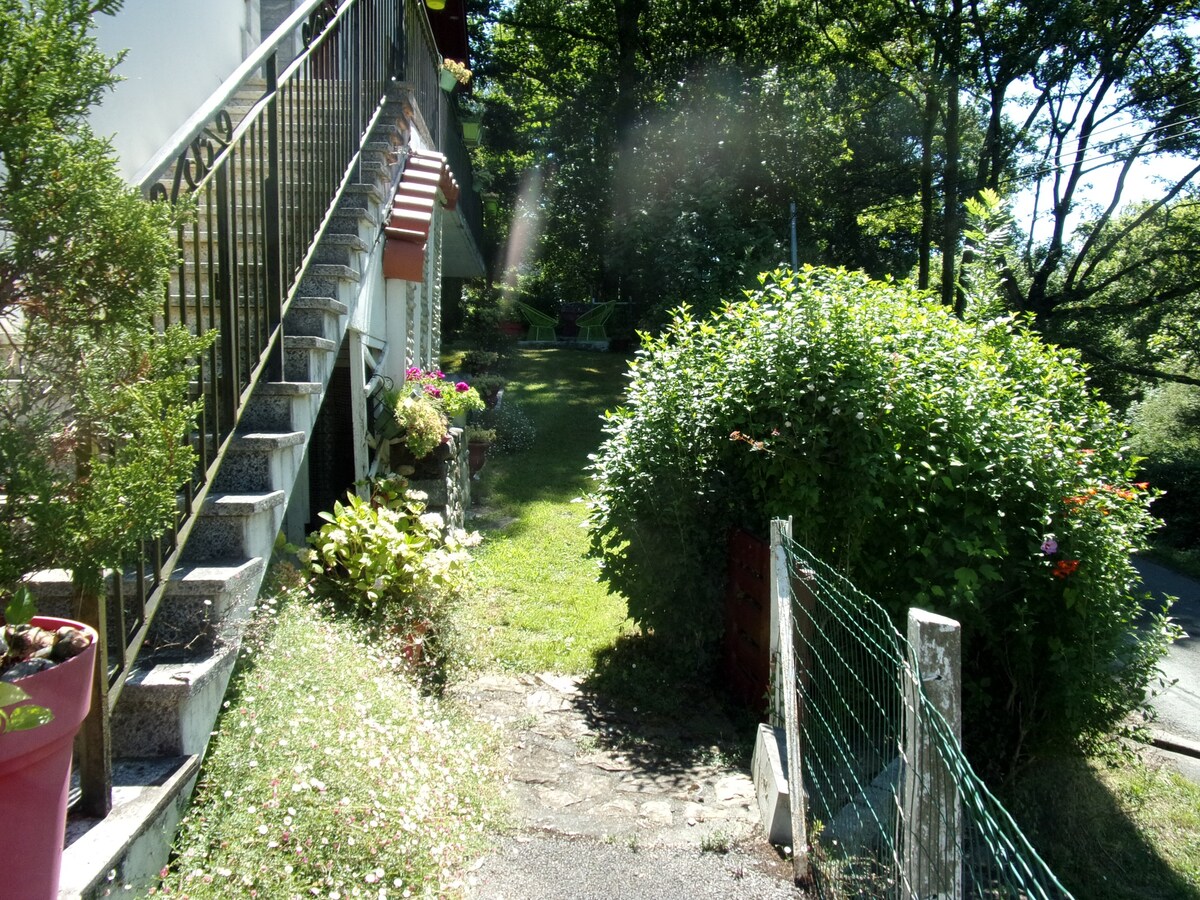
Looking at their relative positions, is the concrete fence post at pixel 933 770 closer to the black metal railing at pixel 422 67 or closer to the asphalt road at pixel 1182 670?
the asphalt road at pixel 1182 670

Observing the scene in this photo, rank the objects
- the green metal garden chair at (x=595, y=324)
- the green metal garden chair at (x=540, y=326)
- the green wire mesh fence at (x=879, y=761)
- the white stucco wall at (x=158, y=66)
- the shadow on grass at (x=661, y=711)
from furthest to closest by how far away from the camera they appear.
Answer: the green metal garden chair at (x=540, y=326), the green metal garden chair at (x=595, y=324), the white stucco wall at (x=158, y=66), the shadow on grass at (x=661, y=711), the green wire mesh fence at (x=879, y=761)

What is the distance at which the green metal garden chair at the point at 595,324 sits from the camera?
21.6 m

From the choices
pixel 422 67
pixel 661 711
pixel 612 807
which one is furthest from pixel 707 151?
pixel 612 807

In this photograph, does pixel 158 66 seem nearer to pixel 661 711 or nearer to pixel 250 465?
pixel 250 465

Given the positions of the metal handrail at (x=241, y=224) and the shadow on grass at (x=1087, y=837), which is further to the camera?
the shadow on grass at (x=1087, y=837)

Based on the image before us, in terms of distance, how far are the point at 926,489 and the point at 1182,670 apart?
5.06m

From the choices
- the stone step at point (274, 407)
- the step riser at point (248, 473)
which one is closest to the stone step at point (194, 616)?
the step riser at point (248, 473)

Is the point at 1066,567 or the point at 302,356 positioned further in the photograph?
the point at 1066,567

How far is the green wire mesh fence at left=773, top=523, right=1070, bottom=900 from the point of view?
199cm

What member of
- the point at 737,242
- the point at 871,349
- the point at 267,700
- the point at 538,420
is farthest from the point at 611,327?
the point at 267,700

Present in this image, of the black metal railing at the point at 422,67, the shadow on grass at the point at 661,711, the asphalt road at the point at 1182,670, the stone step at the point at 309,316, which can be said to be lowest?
the asphalt road at the point at 1182,670

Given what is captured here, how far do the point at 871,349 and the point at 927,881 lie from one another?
2.94 m

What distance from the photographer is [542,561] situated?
7391mm

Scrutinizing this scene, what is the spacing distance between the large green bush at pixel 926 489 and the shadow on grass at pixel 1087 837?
12.1 inches
